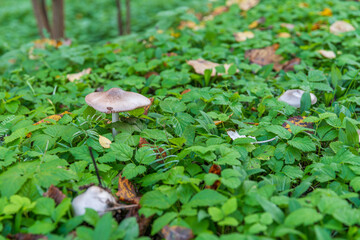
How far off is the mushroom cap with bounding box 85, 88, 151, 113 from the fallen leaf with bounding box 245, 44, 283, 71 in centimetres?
188

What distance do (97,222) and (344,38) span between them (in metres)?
3.46

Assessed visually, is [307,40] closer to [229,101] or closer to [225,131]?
[229,101]

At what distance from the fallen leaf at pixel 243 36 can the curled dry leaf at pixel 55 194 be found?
294 cm

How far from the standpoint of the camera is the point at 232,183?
4.77ft

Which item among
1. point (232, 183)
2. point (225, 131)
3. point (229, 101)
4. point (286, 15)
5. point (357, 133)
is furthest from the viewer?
point (286, 15)

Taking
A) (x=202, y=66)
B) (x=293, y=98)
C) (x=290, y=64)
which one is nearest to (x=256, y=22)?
(x=290, y=64)

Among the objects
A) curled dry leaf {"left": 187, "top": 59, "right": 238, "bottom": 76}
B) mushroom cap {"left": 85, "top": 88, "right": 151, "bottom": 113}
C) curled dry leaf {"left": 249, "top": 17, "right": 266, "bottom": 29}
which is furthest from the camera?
curled dry leaf {"left": 249, "top": 17, "right": 266, "bottom": 29}

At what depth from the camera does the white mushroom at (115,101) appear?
1.78 meters

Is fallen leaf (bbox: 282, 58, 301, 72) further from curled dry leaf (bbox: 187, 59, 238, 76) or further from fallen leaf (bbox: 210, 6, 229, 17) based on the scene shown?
fallen leaf (bbox: 210, 6, 229, 17)

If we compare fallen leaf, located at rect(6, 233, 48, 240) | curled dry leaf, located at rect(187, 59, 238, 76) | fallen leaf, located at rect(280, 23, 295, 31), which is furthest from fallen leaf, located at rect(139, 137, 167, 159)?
fallen leaf, located at rect(280, 23, 295, 31)

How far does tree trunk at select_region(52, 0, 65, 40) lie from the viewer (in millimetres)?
5215

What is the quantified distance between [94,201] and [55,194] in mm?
204

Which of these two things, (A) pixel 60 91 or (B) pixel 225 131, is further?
(A) pixel 60 91

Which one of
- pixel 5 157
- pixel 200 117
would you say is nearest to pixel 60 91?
pixel 5 157
